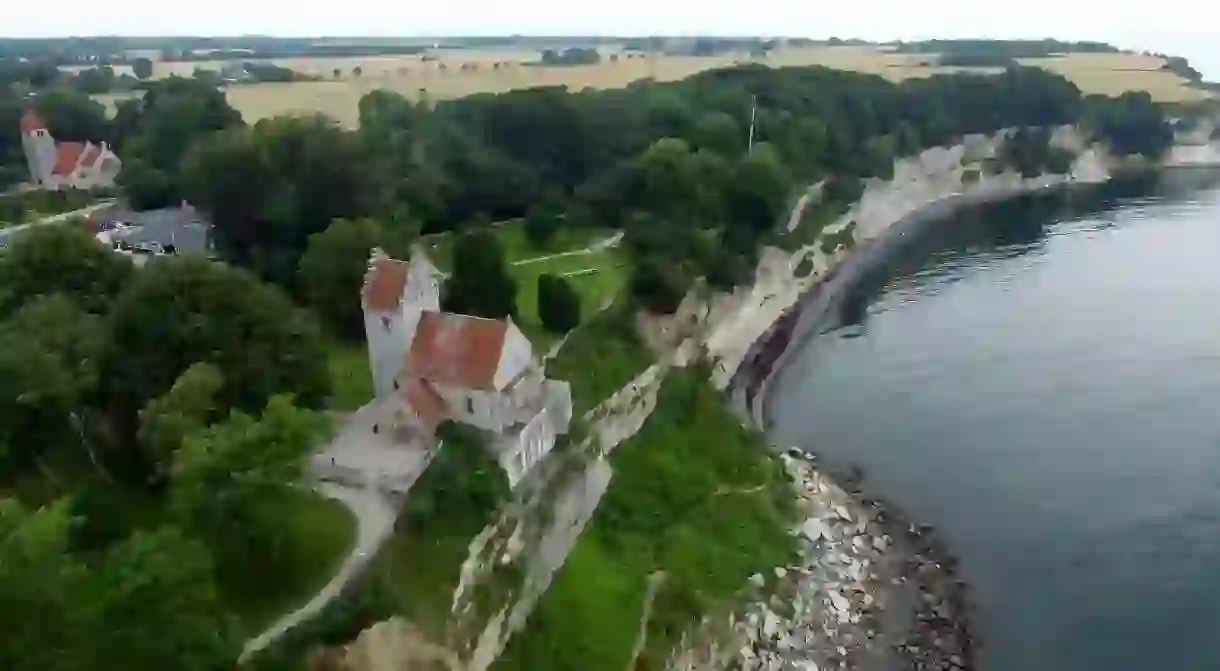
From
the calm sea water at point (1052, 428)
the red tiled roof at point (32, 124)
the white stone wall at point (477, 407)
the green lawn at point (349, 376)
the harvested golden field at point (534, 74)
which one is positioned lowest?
the calm sea water at point (1052, 428)

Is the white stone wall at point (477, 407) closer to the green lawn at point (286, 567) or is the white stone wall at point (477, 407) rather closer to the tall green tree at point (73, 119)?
the green lawn at point (286, 567)

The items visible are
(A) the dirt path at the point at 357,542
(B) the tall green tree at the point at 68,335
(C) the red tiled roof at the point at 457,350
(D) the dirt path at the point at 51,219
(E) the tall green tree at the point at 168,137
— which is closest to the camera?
(A) the dirt path at the point at 357,542

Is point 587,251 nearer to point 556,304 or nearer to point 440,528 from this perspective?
point 556,304

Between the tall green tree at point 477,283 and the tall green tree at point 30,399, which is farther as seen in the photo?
the tall green tree at point 477,283

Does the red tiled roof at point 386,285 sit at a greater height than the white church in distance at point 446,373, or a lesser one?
greater

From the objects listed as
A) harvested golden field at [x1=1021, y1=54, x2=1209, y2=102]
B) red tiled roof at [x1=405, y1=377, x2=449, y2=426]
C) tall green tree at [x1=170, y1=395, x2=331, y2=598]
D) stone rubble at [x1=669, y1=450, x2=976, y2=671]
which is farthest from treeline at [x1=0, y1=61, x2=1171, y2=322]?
harvested golden field at [x1=1021, y1=54, x2=1209, y2=102]

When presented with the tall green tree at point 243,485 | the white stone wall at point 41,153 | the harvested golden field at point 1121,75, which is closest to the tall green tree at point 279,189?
the tall green tree at point 243,485

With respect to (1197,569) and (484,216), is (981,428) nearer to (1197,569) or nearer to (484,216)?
(1197,569)
